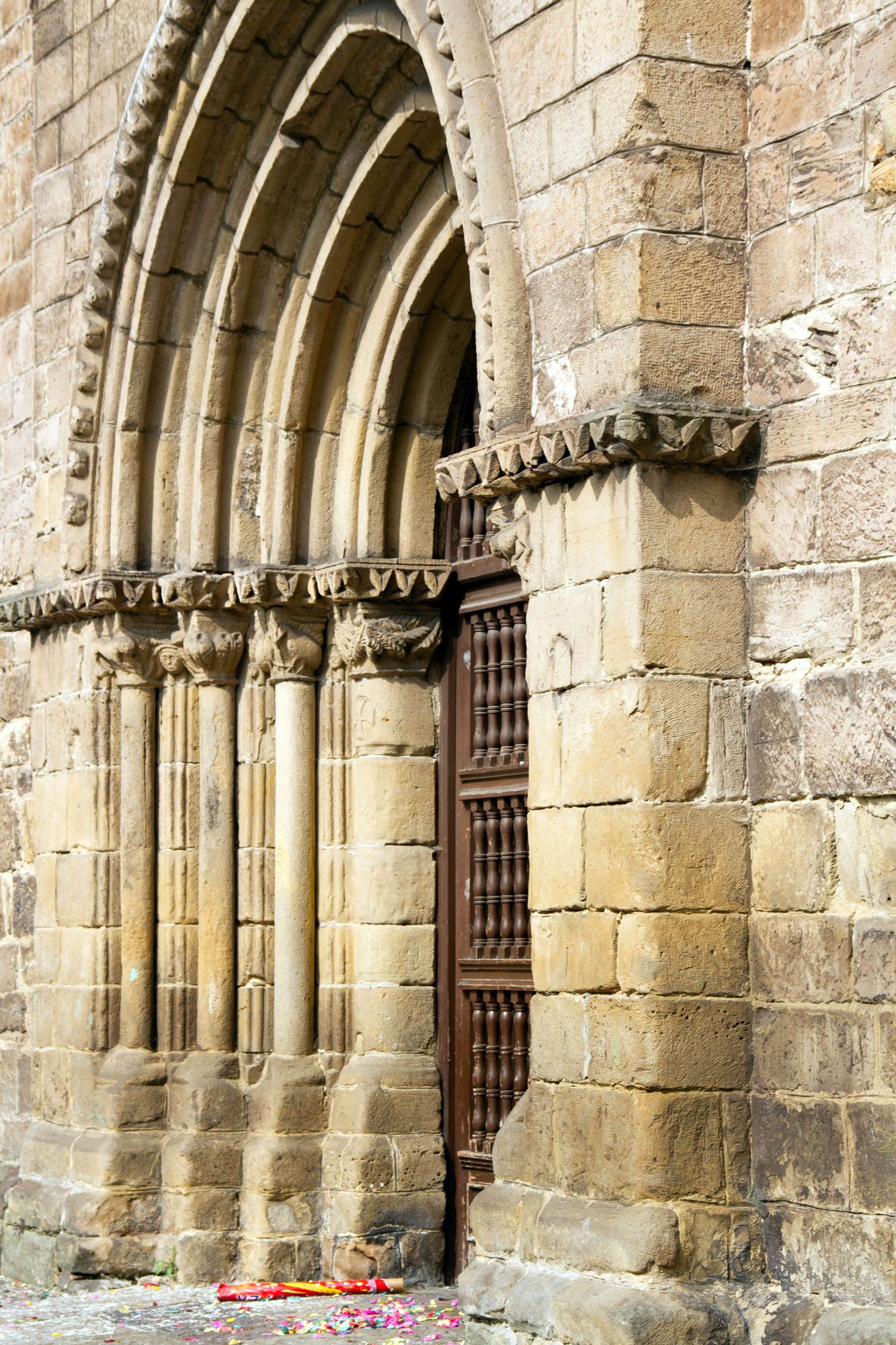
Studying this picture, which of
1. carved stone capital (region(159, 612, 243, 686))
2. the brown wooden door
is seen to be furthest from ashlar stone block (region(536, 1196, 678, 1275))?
carved stone capital (region(159, 612, 243, 686))

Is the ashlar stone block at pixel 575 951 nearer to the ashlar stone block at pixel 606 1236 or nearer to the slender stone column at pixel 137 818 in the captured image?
the ashlar stone block at pixel 606 1236

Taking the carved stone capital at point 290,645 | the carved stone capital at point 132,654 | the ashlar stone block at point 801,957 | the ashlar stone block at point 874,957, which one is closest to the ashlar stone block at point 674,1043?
the ashlar stone block at point 801,957

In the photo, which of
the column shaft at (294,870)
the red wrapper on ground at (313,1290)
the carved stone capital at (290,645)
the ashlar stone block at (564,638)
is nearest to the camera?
the ashlar stone block at (564,638)

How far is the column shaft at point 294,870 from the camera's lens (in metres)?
7.34

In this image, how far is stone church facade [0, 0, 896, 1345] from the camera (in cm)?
484

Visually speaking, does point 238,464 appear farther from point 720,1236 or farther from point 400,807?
point 720,1236

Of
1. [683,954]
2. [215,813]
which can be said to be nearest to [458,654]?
[215,813]

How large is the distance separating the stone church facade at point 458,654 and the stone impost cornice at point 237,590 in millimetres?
21

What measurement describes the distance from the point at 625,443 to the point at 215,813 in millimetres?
3264

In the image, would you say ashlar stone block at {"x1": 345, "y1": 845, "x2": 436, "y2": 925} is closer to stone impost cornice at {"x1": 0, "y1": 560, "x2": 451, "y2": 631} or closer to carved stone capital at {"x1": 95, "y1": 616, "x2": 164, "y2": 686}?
stone impost cornice at {"x1": 0, "y1": 560, "x2": 451, "y2": 631}

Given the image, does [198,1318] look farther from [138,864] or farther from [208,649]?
[208,649]

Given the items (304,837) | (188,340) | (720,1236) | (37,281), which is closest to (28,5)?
(37,281)

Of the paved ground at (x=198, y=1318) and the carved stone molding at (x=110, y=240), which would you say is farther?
the carved stone molding at (x=110, y=240)

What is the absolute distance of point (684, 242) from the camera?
16.6 ft
